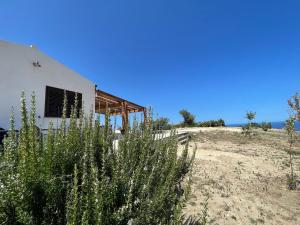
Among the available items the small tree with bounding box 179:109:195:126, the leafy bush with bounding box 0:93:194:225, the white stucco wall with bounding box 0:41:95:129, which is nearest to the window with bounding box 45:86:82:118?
the white stucco wall with bounding box 0:41:95:129

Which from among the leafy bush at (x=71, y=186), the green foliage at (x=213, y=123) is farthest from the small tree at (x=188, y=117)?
the leafy bush at (x=71, y=186)

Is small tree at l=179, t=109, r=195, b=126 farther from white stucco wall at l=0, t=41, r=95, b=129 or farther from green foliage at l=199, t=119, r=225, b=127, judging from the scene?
white stucco wall at l=0, t=41, r=95, b=129

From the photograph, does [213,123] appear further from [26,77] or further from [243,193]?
[26,77]

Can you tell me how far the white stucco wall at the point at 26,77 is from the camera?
Answer: 927 centimetres

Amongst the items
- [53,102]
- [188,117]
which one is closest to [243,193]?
[53,102]

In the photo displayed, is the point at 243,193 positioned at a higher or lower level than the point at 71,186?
lower

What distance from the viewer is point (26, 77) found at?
10.0 meters

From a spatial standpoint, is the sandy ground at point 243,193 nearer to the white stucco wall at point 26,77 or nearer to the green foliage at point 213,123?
the white stucco wall at point 26,77

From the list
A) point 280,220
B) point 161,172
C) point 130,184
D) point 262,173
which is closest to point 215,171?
point 262,173

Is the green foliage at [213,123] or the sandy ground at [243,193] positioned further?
the green foliage at [213,123]

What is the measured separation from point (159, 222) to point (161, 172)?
646 mm

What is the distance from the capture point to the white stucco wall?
365 inches

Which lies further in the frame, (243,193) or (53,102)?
(53,102)

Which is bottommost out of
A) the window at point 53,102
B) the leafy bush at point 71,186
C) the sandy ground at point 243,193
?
the sandy ground at point 243,193
